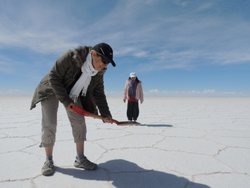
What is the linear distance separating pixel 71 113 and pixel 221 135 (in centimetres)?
317

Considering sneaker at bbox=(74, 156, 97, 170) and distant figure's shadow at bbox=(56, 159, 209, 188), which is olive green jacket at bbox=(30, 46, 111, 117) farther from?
distant figure's shadow at bbox=(56, 159, 209, 188)

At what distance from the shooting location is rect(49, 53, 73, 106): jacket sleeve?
2.54 m

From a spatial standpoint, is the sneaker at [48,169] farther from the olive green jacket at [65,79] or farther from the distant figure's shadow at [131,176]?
the olive green jacket at [65,79]

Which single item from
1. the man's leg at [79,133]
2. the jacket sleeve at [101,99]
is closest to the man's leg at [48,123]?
the man's leg at [79,133]

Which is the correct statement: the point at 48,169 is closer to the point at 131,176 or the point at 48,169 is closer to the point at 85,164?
the point at 85,164

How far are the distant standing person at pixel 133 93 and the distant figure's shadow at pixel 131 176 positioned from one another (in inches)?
153

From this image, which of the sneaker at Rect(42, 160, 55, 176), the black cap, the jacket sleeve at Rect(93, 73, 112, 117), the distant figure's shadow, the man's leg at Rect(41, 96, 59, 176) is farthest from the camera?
the jacket sleeve at Rect(93, 73, 112, 117)

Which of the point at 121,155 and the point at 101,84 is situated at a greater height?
the point at 101,84

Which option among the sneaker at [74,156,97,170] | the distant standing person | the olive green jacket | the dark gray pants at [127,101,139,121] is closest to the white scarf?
the olive green jacket

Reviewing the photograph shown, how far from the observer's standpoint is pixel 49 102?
2.79 meters

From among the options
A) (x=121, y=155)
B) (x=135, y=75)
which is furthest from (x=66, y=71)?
(x=135, y=75)

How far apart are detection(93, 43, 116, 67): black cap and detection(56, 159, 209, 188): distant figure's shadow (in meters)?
1.00

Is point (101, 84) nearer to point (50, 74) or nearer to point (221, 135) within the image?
point (50, 74)

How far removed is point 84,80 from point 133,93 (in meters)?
4.26
